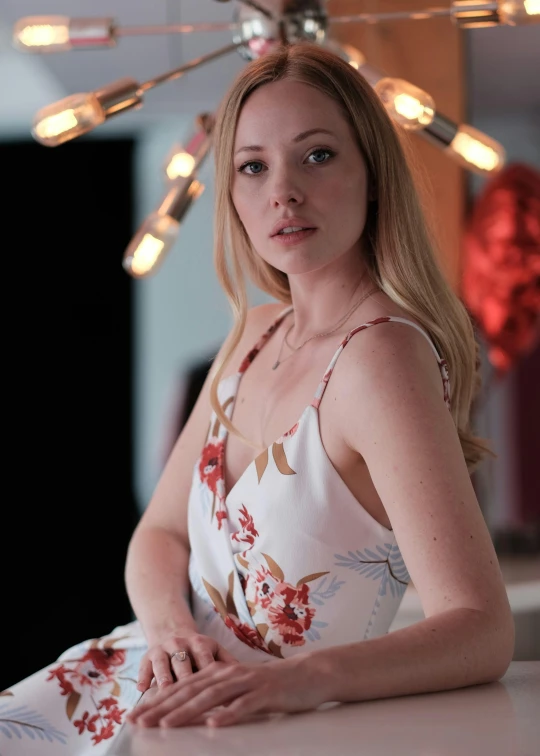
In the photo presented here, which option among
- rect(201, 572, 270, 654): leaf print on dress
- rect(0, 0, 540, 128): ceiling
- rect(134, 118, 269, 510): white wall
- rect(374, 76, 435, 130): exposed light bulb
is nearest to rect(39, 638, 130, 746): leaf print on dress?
rect(201, 572, 270, 654): leaf print on dress

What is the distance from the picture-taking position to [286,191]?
4.50ft

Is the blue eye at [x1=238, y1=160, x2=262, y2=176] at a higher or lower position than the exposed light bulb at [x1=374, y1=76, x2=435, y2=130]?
lower

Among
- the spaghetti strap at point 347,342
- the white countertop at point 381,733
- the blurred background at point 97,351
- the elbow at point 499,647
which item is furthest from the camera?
the blurred background at point 97,351

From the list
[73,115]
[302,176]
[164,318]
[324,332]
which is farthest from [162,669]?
[164,318]

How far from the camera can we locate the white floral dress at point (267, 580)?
4.45 feet

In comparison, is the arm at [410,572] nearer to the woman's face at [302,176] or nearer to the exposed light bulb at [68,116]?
the woman's face at [302,176]

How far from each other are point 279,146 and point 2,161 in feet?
13.0

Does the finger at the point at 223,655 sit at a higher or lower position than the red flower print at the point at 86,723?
higher

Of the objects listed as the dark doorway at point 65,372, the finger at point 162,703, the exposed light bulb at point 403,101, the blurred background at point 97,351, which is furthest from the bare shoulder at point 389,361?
the dark doorway at point 65,372

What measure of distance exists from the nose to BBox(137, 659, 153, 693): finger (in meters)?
0.62

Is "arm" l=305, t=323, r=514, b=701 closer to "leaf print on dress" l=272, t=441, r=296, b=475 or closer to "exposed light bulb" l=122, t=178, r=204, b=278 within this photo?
"leaf print on dress" l=272, t=441, r=296, b=475

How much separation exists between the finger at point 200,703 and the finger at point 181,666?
196 mm

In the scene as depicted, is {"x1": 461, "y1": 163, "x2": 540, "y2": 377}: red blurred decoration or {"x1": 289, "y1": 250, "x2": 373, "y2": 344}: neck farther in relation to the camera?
{"x1": 461, "y1": 163, "x2": 540, "y2": 377}: red blurred decoration

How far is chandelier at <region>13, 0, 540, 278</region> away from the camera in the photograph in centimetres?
152
